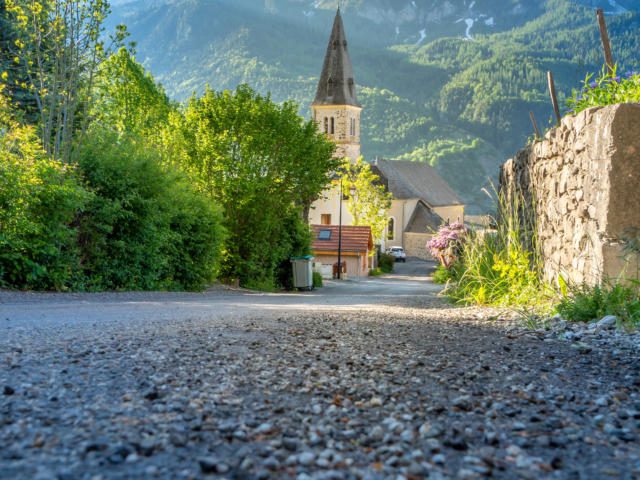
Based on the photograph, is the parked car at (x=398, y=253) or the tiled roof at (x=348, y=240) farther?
the parked car at (x=398, y=253)

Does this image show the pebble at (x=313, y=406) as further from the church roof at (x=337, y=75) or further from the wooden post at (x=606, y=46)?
the church roof at (x=337, y=75)

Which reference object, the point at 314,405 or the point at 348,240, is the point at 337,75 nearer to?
the point at 348,240

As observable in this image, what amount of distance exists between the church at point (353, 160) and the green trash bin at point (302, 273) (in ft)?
108

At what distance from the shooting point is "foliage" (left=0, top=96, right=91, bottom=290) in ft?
29.2

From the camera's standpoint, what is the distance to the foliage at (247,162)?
1783cm

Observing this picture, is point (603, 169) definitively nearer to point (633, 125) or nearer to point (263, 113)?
point (633, 125)

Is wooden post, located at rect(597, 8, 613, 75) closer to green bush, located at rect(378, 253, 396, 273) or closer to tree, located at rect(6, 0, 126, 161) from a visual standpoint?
tree, located at rect(6, 0, 126, 161)

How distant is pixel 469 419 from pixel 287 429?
2.75ft

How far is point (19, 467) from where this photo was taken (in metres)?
1.92

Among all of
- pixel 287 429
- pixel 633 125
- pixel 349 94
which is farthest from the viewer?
pixel 349 94

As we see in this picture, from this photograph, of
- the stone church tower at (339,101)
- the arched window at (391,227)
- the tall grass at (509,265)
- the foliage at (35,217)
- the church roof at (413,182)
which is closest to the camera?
the tall grass at (509,265)

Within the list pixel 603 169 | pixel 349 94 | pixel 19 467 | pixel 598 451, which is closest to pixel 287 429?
pixel 19 467

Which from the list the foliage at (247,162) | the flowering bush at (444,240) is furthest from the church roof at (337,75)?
the flowering bush at (444,240)

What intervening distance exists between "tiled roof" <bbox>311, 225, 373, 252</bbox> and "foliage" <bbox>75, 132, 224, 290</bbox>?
2783cm
